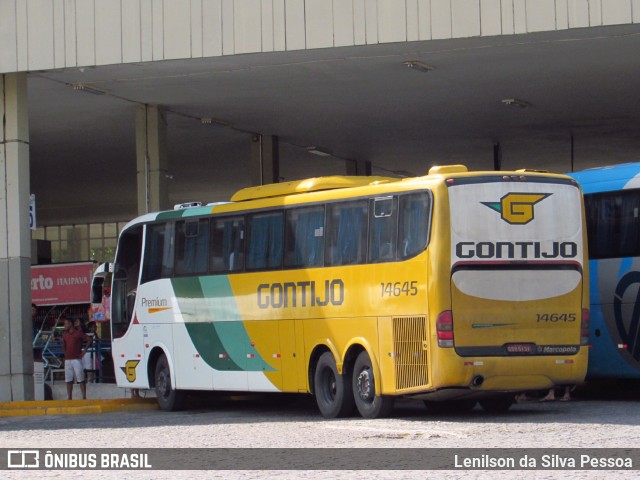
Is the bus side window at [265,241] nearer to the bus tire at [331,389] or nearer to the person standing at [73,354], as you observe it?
the bus tire at [331,389]

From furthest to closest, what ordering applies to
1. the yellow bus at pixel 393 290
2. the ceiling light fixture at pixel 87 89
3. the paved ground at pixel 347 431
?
the ceiling light fixture at pixel 87 89
the yellow bus at pixel 393 290
the paved ground at pixel 347 431

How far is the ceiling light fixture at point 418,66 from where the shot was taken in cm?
2338

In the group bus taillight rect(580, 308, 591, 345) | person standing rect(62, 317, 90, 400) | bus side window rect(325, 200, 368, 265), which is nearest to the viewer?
bus taillight rect(580, 308, 591, 345)

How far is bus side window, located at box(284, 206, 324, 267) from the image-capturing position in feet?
59.7

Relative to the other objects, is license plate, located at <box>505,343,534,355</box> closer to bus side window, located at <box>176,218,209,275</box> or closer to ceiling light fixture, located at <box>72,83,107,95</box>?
bus side window, located at <box>176,218,209,275</box>

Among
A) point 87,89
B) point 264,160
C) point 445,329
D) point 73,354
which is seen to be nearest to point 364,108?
point 264,160

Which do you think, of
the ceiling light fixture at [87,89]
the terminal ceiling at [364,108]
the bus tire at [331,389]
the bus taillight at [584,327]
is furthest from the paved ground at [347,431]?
the ceiling light fixture at [87,89]

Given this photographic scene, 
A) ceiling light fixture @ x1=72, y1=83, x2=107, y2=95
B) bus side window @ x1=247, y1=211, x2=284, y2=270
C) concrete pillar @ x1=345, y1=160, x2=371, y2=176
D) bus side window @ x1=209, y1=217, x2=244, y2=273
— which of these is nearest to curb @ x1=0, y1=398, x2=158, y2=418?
bus side window @ x1=209, y1=217, x2=244, y2=273

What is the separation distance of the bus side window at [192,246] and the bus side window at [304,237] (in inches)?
87.5

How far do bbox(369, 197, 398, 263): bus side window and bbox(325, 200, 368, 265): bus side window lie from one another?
163 mm

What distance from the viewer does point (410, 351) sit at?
16312mm

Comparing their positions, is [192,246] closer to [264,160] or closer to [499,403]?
[499,403]

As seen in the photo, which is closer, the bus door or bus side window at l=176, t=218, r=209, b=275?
bus side window at l=176, t=218, r=209, b=275

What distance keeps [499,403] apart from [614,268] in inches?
128
